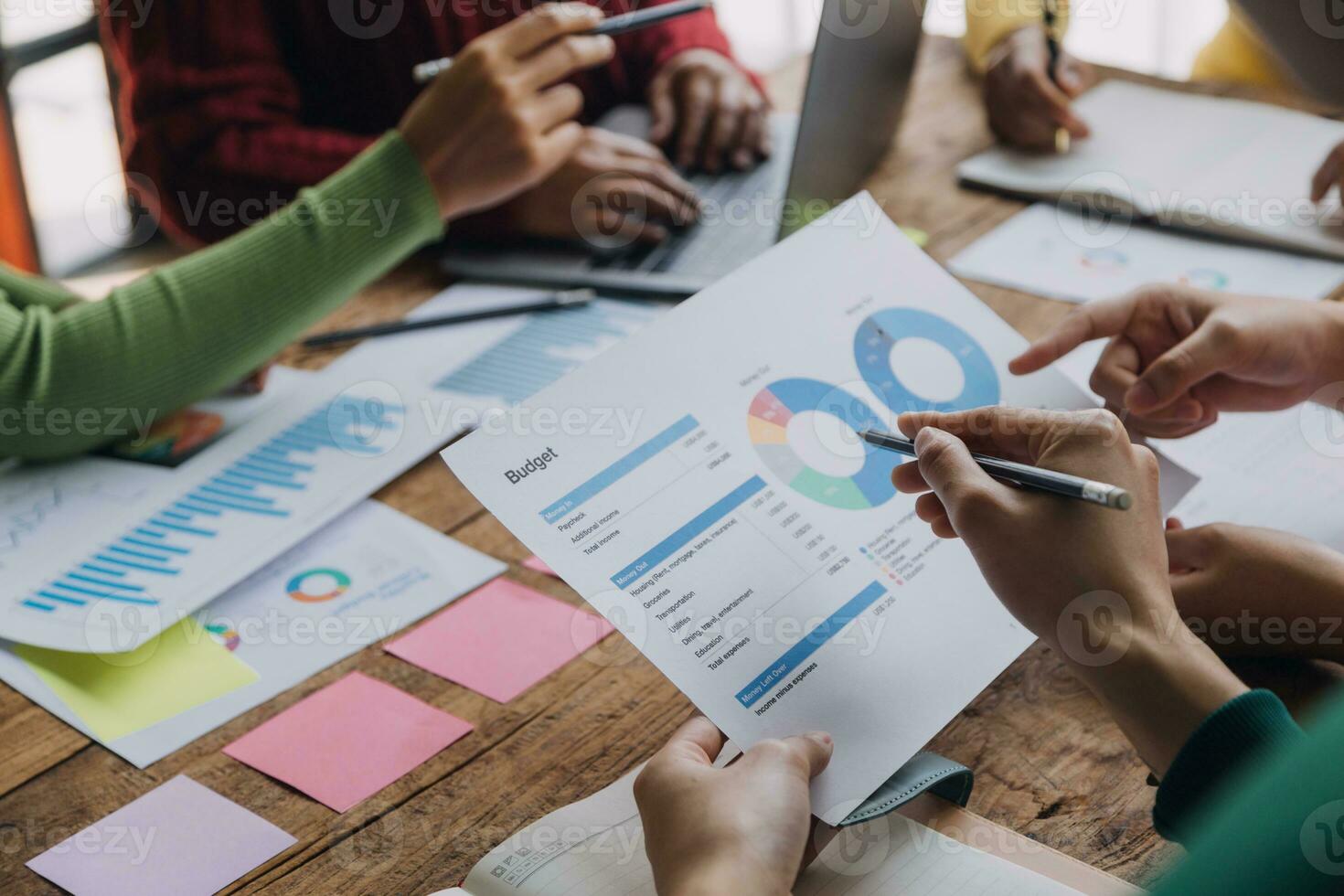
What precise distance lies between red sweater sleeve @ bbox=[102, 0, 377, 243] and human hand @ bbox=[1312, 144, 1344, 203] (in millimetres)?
995

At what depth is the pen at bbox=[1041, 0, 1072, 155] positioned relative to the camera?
1.32 metres

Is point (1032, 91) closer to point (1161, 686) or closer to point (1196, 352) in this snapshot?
point (1196, 352)

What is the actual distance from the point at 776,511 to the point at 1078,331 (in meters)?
0.30

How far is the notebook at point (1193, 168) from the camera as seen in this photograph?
3.77ft

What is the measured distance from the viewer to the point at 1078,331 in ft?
2.67

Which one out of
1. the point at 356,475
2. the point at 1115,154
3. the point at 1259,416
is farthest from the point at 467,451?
the point at 1115,154

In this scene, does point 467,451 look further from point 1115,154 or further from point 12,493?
point 1115,154

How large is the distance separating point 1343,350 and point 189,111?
1142mm

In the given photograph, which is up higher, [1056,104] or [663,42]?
[663,42]

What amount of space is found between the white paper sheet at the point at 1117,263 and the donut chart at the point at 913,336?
0.34 meters

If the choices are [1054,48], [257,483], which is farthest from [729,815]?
[1054,48]

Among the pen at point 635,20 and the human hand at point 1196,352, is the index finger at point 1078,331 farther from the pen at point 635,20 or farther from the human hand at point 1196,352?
the pen at point 635,20

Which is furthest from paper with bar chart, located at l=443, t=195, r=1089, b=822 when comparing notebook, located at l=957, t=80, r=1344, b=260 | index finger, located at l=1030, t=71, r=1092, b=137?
index finger, located at l=1030, t=71, r=1092, b=137

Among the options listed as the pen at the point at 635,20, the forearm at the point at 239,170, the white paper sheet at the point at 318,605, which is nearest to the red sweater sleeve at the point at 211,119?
the forearm at the point at 239,170
